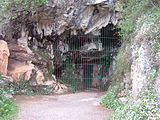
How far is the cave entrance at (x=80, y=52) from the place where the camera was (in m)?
10.8

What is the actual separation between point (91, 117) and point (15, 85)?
463 cm

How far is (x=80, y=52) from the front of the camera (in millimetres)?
11750

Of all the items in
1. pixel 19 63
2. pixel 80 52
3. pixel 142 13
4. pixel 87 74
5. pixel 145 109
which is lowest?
pixel 87 74

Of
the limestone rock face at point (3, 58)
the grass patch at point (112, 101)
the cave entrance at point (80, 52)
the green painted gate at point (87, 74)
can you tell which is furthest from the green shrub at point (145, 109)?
the green painted gate at point (87, 74)

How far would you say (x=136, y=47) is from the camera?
437 centimetres

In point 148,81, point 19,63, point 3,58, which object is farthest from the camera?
point 19,63

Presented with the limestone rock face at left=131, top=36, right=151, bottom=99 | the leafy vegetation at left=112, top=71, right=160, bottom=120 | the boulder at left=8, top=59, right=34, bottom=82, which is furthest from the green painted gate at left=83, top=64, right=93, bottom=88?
the leafy vegetation at left=112, top=71, right=160, bottom=120

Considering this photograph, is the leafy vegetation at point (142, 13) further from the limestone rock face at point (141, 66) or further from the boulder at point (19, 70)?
the boulder at point (19, 70)

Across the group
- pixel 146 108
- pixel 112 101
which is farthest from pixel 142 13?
pixel 146 108

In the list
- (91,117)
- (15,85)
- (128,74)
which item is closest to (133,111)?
(91,117)

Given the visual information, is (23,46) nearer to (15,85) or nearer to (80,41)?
(15,85)

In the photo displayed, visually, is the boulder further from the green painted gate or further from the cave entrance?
the green painted gate

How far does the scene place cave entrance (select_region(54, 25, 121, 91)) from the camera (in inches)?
425

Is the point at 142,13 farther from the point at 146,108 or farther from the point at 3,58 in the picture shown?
the point at 3,58
